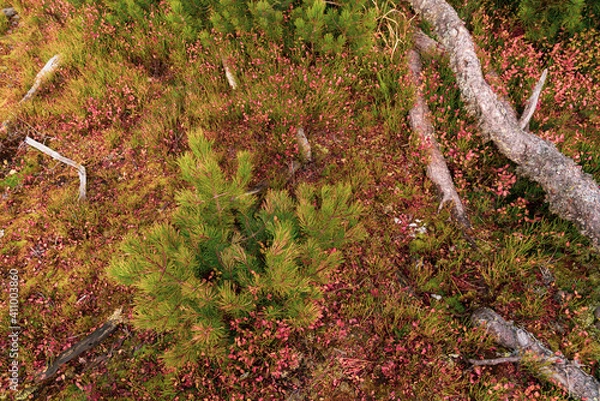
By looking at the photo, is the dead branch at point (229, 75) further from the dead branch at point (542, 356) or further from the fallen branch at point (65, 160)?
the dead branch at point (542, 356)

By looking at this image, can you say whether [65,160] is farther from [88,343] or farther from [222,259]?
[222,259]

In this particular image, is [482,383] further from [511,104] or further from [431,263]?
[511,104]

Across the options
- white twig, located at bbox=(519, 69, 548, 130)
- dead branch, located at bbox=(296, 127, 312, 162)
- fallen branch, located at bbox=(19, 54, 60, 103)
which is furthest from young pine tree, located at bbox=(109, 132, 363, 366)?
fallen branch, located at bbox=(19, 54, 60, 103)

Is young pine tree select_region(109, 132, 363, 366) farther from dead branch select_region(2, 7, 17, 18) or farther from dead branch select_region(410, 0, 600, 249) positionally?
dead branch select_region(2, 7, 17, 18)

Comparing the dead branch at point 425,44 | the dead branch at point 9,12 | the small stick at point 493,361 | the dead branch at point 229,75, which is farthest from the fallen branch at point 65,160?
the dead branch at point 425,44

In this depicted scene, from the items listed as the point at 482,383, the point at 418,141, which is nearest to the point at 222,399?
the point at 482,383

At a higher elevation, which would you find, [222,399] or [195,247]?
[195,247]
